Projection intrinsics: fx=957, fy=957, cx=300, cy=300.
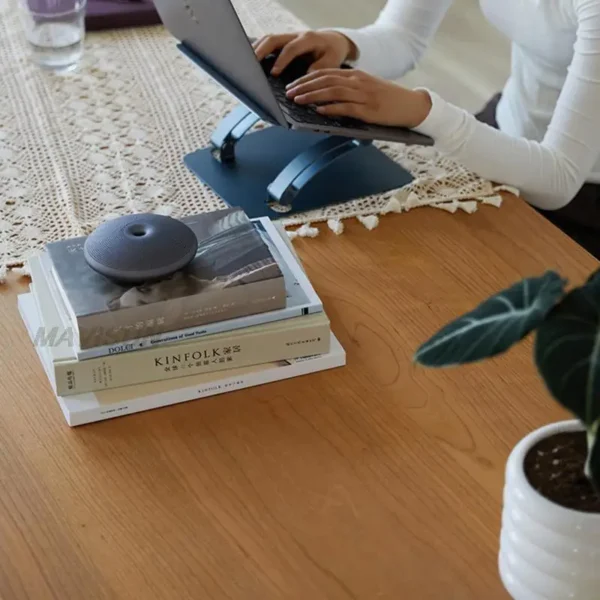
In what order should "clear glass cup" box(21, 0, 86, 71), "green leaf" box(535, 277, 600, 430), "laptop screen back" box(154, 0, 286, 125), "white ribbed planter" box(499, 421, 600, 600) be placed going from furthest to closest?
"clear glass cup" box(21, 0, 86, 71) < "laptop screen back" box(154, 0, 286, 125) < "white ribbed planter" box(499, 421, 600, 600) < "green leaf" box(535, 277, 600, 430)

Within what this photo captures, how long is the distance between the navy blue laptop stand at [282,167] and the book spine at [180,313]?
0.95 ft

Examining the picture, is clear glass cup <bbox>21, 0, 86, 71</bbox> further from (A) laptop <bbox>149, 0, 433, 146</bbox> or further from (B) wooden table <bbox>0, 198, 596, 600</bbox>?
(B) wooden table <bbox>0, 198, 596, 600</bbox>

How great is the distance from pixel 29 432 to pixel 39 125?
24.8 inches

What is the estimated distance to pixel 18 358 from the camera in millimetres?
983

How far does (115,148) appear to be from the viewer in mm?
1351

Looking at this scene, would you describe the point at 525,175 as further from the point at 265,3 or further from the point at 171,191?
the point at 265,3

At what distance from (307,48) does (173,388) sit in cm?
66

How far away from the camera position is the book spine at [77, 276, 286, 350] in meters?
0.89

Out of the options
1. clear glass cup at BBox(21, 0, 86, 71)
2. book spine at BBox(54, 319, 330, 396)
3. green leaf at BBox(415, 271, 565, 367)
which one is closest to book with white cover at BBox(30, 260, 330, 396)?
book spine at BBox(54, 319, 330, 396)

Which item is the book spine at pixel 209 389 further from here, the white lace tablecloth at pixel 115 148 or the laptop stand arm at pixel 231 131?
the laptop stand arm at pixel 231 131

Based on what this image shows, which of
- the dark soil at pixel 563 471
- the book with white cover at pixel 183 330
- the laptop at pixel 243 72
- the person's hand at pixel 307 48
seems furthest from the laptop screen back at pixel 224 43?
the dark soil at pixel 563 471

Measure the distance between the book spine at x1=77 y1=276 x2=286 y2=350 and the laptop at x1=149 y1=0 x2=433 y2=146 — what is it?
0.30 m

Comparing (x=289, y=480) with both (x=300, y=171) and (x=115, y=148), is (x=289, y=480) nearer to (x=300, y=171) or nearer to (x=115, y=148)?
(x=300, y=171)

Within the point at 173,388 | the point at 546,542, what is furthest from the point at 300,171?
the point at 546,542
